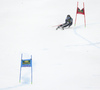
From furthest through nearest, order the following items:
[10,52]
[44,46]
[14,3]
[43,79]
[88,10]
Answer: [14,3]
[88,10]
[44,46]
[10,52]
[43,79]

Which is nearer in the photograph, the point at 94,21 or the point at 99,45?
the point at 99,45

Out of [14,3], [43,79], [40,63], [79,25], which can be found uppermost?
[14,3]

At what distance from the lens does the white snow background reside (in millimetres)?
6785

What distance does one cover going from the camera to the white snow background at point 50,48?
Result: 6.79m

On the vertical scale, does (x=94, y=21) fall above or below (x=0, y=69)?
above

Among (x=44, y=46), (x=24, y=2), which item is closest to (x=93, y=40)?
(x=44, y=46)

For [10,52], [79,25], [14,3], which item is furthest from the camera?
[14,3]

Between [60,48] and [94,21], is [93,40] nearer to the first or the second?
[60,48]

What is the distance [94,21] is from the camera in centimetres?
1321

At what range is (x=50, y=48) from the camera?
9617 millimetres

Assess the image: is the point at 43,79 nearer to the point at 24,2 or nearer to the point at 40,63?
the point at 40,63

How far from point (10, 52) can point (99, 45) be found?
4268 millimetres

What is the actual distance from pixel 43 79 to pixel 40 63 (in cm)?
130

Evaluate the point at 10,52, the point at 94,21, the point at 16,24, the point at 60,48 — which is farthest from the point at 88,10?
the point at 10,52
